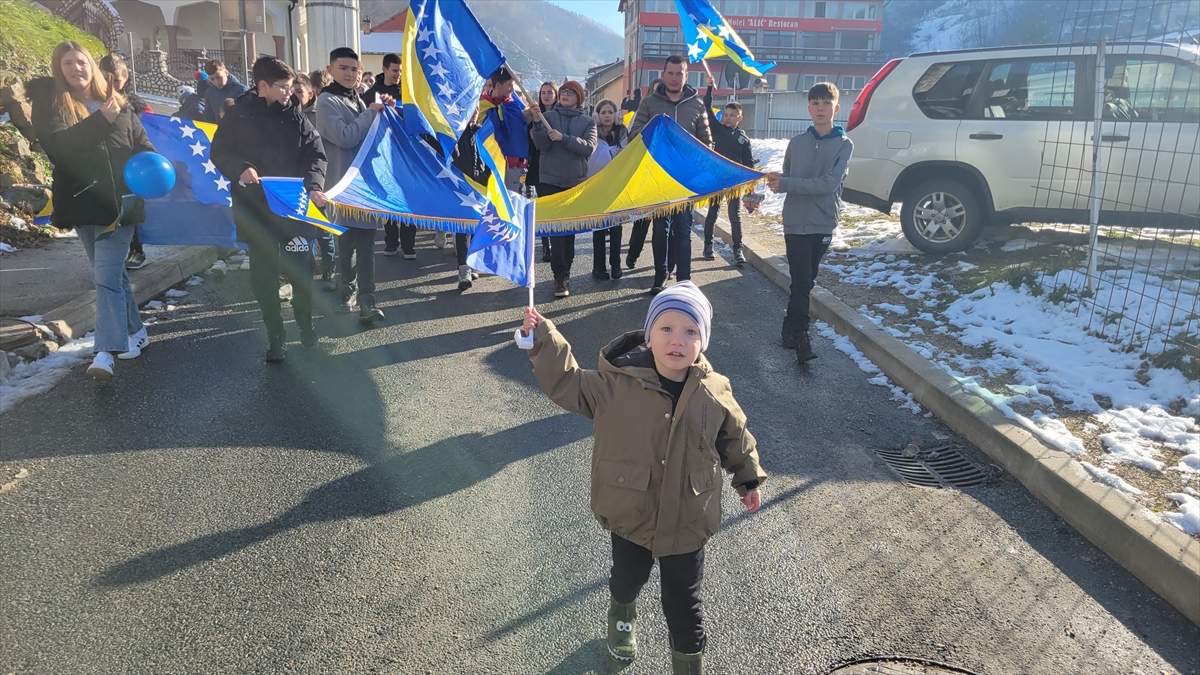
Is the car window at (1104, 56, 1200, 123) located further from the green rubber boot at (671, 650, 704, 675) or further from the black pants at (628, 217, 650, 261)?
the green rubber boot at (671, 650, 704, 675)

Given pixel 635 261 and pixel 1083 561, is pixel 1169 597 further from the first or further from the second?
pixel 635 261

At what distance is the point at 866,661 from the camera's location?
2.77 meters

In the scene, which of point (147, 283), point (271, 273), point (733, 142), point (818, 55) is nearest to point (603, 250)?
point (733, 142)

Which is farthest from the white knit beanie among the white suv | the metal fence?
the white suv

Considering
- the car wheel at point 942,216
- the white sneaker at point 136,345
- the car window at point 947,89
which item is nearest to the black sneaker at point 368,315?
the white sneaker at point 136,345

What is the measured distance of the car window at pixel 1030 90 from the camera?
26.7 feet

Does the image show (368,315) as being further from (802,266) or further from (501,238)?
(802,266)

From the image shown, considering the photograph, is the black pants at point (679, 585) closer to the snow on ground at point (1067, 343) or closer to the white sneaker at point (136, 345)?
the snow on ground at point (1067, 343)

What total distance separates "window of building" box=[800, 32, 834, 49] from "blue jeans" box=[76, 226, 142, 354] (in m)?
86.4

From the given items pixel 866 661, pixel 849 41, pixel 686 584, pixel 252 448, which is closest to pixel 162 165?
pixel 252 448

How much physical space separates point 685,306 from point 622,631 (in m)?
1.17

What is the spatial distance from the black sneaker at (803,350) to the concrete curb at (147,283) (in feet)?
17.6

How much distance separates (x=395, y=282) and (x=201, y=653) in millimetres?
6103

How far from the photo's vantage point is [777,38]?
81.2 m
